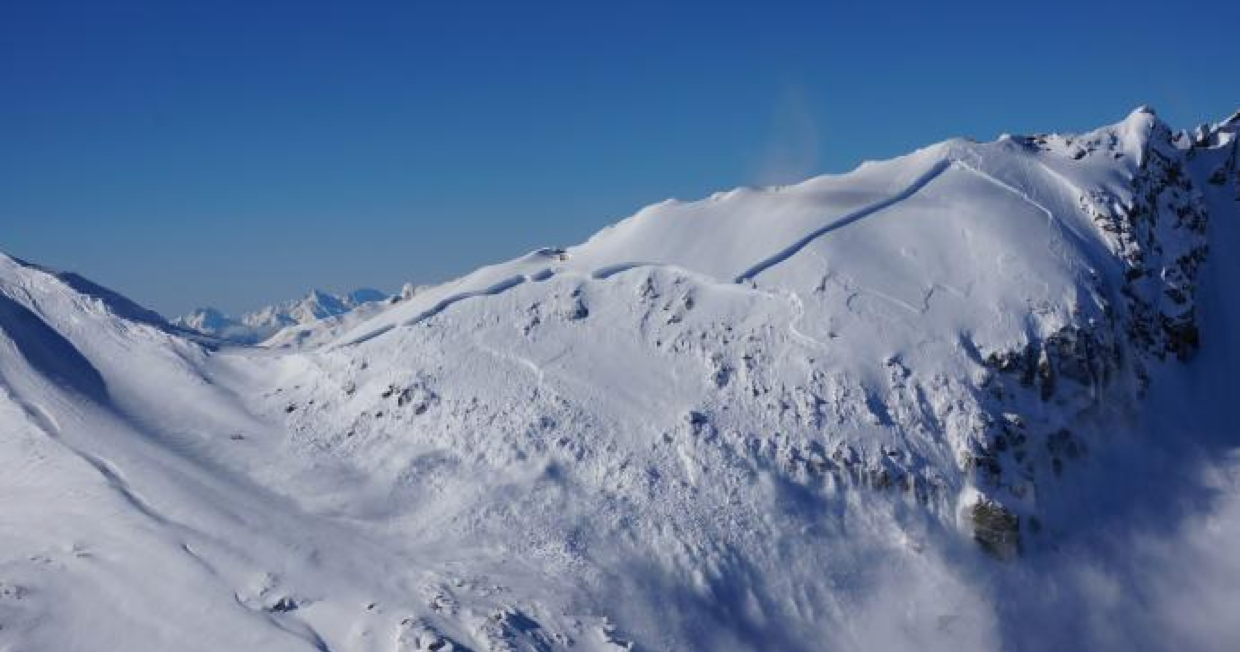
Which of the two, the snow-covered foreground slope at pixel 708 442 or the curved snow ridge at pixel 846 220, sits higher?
the curved snow ridge at pixel 846 220

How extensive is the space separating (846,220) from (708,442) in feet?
48.0

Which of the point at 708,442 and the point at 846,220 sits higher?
the point at 846,220

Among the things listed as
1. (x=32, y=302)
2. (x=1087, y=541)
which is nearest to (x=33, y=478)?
(x=32, y=302)

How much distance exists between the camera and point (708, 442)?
37719 mm

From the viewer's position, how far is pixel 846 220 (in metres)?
46.3

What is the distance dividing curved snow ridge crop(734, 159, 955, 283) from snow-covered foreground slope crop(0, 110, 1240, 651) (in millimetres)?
144

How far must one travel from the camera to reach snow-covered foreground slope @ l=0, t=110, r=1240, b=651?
102 ft

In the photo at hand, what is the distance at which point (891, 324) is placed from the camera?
41250mm

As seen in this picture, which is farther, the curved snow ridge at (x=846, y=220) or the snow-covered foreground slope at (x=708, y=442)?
the curved snow ridge at (x=846, y=220)

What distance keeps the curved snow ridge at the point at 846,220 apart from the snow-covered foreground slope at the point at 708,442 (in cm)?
14

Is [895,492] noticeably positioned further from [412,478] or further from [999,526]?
[412,478]

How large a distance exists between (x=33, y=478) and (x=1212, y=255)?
180ft

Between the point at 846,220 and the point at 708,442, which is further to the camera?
the point at 846,220

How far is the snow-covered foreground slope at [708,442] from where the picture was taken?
102 feet
